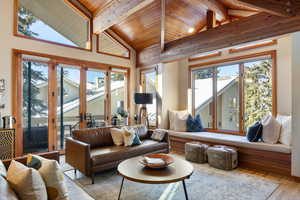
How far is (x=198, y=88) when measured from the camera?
5.93m

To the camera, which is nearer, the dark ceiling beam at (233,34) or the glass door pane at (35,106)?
the dark ceiling beam at (233,34)

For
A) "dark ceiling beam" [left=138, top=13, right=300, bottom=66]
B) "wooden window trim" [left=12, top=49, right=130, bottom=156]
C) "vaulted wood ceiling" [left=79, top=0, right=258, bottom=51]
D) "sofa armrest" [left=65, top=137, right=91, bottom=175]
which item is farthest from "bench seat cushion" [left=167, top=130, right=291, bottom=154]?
"vaulted wood ceiling" [left=79, top=0, right=258, bottom=51]

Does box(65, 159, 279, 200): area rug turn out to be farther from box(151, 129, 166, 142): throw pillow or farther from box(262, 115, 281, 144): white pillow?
box(151, 129, 166, 142): throw pillow

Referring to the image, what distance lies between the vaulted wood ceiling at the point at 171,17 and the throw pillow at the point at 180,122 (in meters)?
2.41

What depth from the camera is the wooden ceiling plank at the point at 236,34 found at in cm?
317

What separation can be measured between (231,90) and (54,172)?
486 cm

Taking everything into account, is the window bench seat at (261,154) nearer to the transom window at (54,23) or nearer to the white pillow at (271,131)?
the white pillow at (271,131)

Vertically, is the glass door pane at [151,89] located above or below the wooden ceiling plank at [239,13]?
below

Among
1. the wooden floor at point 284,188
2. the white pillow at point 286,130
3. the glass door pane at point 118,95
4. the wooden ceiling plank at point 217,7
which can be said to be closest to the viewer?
the wooden floor at point 284,188

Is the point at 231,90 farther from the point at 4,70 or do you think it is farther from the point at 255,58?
the point at 4,70

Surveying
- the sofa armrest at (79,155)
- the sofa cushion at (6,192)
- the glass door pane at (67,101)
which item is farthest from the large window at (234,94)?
the sofa cushion at (6,192)

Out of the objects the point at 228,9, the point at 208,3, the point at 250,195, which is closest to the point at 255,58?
the point at 228,9

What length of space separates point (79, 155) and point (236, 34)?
12.5ft

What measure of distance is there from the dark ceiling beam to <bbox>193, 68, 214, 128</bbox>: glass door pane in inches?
51.1
